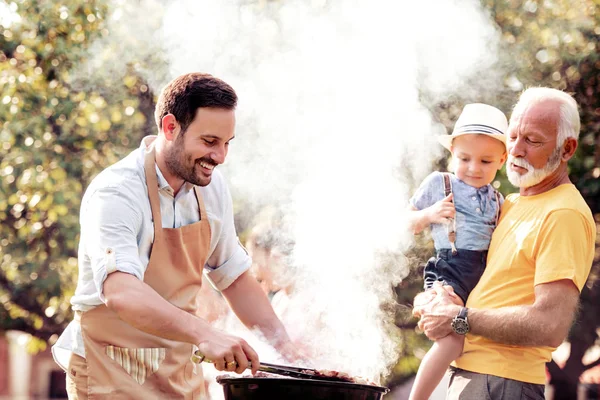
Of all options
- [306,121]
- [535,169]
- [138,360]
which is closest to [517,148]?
[535,169]

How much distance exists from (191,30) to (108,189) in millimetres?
3487

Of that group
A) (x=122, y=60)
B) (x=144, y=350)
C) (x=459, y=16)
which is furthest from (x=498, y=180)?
(x=144, y=350)

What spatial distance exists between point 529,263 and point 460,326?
0.34 meters

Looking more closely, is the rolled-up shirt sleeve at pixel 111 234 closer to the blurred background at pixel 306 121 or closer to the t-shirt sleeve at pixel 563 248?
the blurred background at pixel 306 121

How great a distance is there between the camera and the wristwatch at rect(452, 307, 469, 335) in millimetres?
3176

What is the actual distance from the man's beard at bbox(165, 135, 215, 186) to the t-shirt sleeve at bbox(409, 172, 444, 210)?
3.02ft

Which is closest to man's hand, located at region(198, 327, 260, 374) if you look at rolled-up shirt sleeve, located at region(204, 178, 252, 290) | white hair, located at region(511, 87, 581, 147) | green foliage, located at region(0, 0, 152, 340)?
rolled-up shirt sleeve, located at region(204, 178, 252, 290)

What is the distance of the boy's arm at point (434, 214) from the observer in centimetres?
338

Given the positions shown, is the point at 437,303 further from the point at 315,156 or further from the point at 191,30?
the point at 191,30

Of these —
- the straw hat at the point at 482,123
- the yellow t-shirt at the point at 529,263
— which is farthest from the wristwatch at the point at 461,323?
the straw hat at the point at 482,123

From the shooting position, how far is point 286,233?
5113mm

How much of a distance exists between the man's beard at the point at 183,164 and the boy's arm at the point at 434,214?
2.90 feet

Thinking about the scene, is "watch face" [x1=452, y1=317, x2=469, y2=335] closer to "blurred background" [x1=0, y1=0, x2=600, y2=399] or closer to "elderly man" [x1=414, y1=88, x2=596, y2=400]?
"elderly man" [x1=414, y1=88, x2=596, y2=400]

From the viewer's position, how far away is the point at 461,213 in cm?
342
